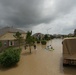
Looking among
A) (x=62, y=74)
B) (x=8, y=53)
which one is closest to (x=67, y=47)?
(x=62, y=74)

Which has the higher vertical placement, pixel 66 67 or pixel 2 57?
pixel 2 57

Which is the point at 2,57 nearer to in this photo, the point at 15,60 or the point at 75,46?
the point at 15,60

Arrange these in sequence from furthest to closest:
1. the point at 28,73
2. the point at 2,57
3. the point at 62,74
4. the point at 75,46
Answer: the point at 2,57 → the point at 75,46 → the point at 28,73 → the point at 62,74

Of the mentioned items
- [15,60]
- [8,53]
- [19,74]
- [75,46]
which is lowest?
[19,74]

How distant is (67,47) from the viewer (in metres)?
10.2

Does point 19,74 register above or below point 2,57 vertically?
below

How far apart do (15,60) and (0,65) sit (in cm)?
177

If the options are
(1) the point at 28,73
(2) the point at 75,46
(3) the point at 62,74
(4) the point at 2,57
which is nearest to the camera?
(3) the point at 62,74

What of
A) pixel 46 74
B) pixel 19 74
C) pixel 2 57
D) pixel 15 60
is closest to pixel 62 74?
pixel 46 74

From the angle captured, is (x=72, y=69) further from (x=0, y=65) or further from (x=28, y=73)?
(x=0, y=65)

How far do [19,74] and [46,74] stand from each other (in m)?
2.16

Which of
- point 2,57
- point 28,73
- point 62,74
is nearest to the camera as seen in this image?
point 62,74

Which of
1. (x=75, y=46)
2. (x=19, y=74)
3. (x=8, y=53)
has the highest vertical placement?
(x=75, y=46)

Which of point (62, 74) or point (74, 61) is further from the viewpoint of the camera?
point (74, 61)
